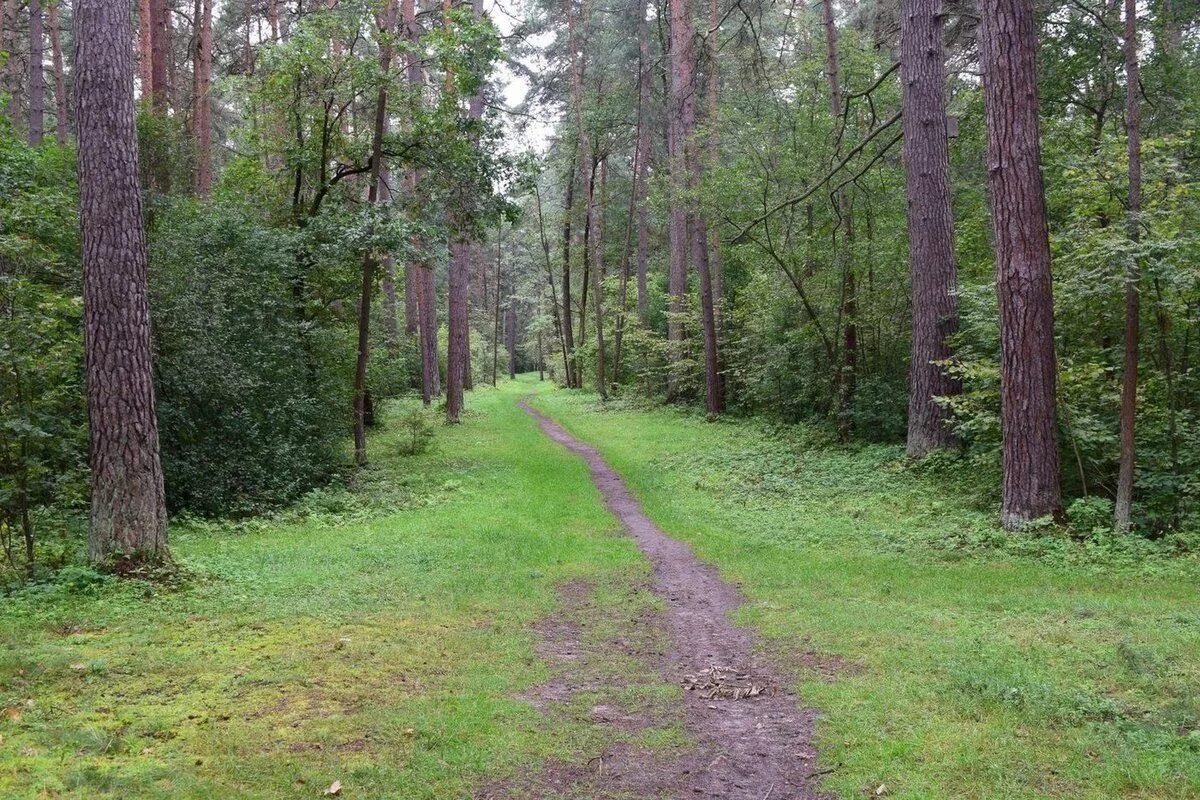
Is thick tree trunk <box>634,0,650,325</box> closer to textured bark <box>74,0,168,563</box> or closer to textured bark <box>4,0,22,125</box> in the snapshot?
textured bark <box>4,0,22,125</box>

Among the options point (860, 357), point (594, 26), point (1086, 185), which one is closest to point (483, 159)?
point (860, 357)

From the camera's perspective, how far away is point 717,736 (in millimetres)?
4586

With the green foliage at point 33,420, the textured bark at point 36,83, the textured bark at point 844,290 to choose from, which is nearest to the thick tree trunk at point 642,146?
the textured bark at point 844,290

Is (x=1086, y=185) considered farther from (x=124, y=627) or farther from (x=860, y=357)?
(x=124, y=627)

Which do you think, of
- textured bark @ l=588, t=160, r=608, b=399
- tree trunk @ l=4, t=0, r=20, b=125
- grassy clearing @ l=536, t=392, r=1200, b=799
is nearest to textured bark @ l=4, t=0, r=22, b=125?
tree trunk @ l=4, t=0, r=20, b=125

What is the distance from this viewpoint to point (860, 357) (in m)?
16.9

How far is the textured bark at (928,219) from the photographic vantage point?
12.4 m

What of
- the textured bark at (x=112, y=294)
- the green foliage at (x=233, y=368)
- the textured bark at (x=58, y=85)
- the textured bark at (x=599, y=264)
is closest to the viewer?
the textured bark at (x=112, y=294)

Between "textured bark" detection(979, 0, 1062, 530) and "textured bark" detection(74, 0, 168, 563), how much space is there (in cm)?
913

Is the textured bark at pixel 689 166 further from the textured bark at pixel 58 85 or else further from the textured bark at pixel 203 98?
the textured bark at pixel 58 85

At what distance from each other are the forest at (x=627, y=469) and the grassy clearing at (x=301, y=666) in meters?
0.04

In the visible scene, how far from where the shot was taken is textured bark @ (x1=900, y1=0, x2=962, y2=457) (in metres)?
12.4

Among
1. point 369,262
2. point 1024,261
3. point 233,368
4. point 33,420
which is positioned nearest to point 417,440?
point 369,262

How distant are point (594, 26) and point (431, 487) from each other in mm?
22661
